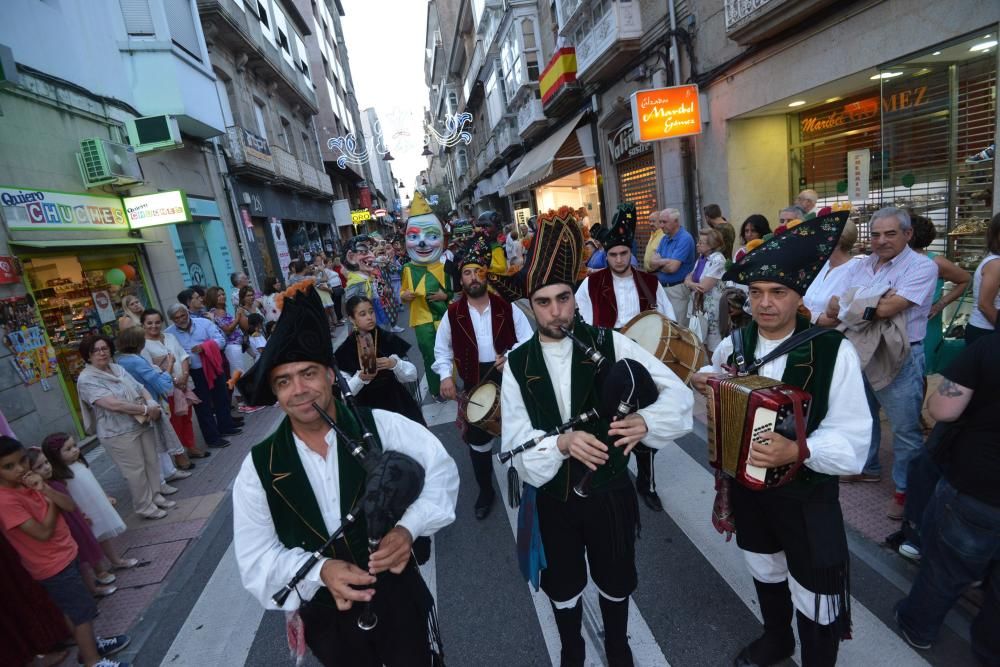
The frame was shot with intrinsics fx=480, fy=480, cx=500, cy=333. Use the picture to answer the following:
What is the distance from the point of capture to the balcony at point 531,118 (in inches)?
742

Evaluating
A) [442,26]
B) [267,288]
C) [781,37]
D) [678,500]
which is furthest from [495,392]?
[442,26]

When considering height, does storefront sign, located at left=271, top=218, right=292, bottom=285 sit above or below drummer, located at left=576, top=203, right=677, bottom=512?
above

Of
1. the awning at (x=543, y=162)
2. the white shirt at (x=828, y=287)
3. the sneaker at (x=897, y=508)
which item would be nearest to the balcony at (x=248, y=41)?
the awning at (x=543, y=162)

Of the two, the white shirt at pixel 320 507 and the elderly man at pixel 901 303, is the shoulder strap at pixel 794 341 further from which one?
the elderly man at pixel 901 303

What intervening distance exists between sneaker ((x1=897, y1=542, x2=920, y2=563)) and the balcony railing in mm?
18474

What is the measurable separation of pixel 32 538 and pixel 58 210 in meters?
6.61

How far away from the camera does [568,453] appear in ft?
6.66

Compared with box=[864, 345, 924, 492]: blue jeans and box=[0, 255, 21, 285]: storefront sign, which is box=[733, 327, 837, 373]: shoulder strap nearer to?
box=[864, 345, 924, 492]: blue jeans

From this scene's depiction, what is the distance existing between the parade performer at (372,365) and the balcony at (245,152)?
13.3m

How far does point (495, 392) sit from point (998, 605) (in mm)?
2541

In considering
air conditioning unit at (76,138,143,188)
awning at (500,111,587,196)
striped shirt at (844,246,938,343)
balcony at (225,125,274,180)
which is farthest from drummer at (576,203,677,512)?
balcony at (225,125,274,180)

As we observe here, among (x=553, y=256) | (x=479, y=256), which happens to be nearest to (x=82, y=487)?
(x=479, y=256)

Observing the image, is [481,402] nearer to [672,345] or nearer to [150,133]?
[672,345]

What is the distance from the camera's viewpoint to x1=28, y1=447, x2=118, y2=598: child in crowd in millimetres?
3180
